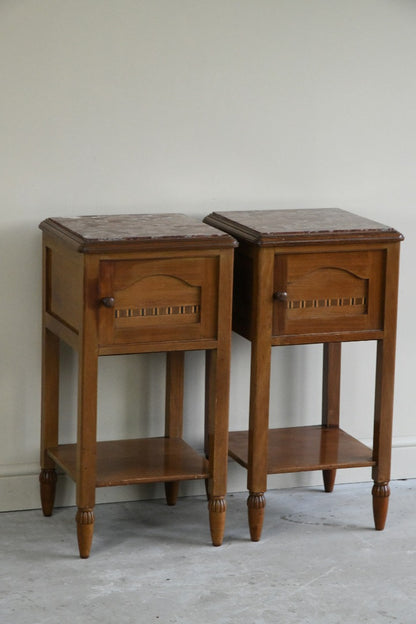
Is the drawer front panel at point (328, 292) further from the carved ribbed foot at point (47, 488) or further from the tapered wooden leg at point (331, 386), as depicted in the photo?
the carved ribbed foot at point (47, 488)

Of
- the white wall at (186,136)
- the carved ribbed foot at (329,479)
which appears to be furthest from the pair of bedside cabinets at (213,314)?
the carved ribbed foot at (329,479)

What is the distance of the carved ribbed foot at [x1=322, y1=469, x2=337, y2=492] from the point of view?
355 centimetres

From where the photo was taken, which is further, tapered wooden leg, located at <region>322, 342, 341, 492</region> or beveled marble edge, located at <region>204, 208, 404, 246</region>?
tapered wooden leg, located at <region>322, 342, 341, 492</region>

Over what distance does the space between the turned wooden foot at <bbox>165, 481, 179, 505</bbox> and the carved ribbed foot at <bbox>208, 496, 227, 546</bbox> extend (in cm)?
30

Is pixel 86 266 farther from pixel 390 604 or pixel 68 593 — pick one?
pixel 390 604

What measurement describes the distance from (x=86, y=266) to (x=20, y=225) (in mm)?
477

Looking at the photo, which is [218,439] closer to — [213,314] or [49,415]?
[213,314]

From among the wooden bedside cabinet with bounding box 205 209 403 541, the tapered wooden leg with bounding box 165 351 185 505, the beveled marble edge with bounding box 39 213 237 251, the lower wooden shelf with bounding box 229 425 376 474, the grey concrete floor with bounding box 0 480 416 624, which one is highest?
the beveled marble edge with bounding box 39 213 237 251

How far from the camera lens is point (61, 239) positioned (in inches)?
118

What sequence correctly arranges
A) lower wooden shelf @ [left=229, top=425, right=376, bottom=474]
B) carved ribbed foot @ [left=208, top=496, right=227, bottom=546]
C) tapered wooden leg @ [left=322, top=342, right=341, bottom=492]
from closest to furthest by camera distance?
carved ribbed foot @ [left=208, top=496, right=227, bottom=546]
lower wooden shelf @ [left=229, top=425, right=376, bottom=474]
tapered wooden leg @ [left=322, top=342, right=341, bottom=492]

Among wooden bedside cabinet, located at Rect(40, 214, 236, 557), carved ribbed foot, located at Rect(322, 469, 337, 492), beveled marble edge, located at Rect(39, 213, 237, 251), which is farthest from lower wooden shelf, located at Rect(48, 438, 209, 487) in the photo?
beveled marble edge, located at Rect(39, 213, 237, 251)

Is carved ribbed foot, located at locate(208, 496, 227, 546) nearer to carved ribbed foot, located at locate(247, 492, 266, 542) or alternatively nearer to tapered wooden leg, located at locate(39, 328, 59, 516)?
carved ribbed foot, located at locate(247, 492, 266, 542)

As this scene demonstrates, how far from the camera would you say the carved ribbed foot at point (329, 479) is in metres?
3.55

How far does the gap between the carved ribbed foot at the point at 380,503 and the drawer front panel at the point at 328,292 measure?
0.47 meters
